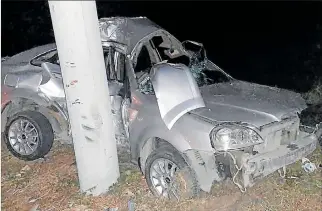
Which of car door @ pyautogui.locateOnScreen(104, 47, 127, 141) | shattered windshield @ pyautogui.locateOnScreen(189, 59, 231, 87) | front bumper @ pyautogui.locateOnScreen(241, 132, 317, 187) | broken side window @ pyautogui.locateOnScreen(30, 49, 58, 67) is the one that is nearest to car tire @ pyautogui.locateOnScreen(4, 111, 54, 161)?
broken side window @ pyautogui.locateOnScreen(30, 49, 58, 67)

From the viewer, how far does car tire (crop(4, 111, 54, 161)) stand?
6090 mm

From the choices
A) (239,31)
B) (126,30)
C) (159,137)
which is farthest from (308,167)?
(239,31)

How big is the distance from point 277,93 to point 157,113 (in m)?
1.48

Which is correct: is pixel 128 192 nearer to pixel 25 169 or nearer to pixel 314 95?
pixel 25 169

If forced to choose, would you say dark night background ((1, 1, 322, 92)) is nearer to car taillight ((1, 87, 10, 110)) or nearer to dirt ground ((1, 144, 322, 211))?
dirt ground ((1, 144, 322, 211))

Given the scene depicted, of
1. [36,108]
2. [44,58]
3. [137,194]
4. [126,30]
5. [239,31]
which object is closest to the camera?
[137,194]

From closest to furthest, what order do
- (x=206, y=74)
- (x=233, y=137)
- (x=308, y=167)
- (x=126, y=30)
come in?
1. (x=233, y=137)
2. (x=308, y=167)
3. (x=126, y=30)
4. (x=206, y=74)

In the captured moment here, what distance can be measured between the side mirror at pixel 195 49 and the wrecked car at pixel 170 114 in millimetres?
13

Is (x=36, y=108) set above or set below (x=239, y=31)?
above

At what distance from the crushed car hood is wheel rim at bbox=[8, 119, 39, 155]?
2082 mm

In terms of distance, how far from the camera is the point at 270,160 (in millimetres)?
4816

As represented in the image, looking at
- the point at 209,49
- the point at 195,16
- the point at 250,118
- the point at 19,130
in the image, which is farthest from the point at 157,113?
the point at 195,16

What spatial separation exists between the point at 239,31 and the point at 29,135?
292 inches

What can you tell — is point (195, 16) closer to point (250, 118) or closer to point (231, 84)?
point (231, 84)
